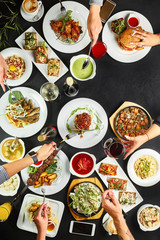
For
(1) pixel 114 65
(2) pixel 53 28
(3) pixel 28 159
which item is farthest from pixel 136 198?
(2) pixel 53 28

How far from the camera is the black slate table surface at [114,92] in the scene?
2.96m

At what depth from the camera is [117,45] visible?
2.96 meters

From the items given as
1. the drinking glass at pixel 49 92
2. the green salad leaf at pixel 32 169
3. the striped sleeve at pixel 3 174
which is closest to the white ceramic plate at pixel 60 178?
the green salad leaf at pixel 32 169

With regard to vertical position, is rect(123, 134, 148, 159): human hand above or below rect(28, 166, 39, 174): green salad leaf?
below

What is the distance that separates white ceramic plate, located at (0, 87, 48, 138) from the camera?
9.58ft

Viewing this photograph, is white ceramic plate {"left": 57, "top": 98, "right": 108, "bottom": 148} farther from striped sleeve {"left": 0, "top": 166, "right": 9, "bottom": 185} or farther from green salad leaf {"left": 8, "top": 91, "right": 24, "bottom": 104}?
striped sleeve {"left": 0, "top": 166, "right": 9, "bottom": 185}

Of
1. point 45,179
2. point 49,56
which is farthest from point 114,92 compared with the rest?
point 45,179

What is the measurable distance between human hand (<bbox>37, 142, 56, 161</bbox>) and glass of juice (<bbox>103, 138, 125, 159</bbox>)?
637mm

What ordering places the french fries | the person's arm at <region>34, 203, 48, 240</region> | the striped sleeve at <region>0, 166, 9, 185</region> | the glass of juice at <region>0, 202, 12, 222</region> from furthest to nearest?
the french fries < the glass of juice at <region>0, 202, 12, 222</region> < the person's arm at <region>34, 203, 48, 240</region> < the striped sleeve at <region>0, 166, 9, 185</region>

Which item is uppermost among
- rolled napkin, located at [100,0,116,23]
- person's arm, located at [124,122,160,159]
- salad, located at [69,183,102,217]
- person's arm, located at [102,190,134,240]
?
rolled napkin, located at [100,0,116,23]

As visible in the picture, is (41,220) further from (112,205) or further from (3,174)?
(112,205)

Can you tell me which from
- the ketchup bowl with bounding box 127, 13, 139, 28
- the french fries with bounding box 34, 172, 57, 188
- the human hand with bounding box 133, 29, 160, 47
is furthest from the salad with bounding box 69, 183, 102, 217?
the ketchup bowl with bounding box 127, 13, 139, 28

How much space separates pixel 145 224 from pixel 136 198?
0.31 m

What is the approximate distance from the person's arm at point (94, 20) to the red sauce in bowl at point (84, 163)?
134cm
